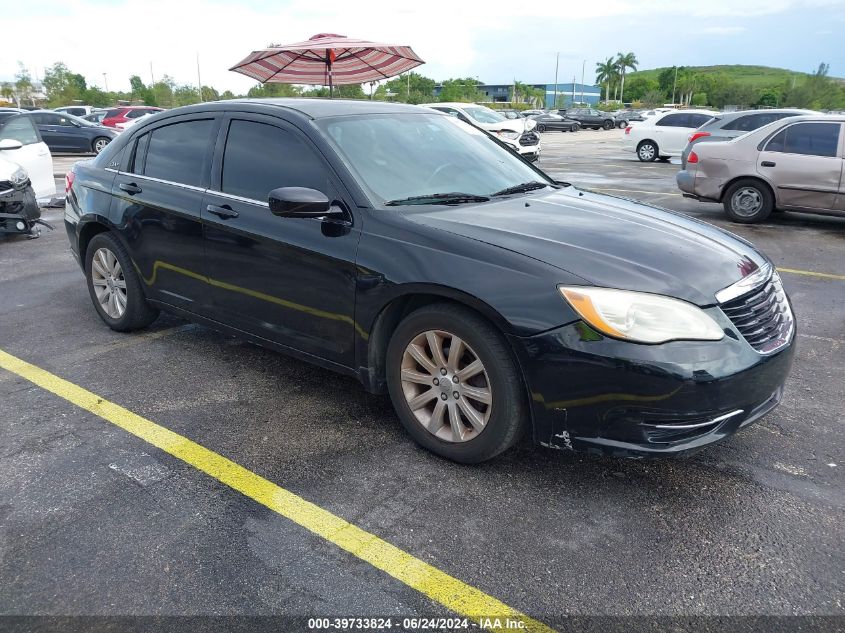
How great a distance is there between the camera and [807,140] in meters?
9.22

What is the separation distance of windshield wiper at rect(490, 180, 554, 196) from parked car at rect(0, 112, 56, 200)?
27.1 ft

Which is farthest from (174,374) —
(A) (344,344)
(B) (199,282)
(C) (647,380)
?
(C) (647,380)

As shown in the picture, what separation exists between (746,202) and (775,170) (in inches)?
22.4

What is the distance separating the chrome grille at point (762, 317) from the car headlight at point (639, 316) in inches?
7.2

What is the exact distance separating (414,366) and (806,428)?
204 cm

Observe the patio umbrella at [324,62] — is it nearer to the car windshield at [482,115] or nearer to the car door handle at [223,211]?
A: the car windshield at [482,115]

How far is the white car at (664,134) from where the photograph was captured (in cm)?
2036

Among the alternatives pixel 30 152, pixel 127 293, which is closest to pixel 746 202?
pixel 127 293

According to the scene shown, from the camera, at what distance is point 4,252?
789cm

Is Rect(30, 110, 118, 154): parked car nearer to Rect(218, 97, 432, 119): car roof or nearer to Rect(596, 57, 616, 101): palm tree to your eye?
Rect(218, 97, 432, 119): car roof

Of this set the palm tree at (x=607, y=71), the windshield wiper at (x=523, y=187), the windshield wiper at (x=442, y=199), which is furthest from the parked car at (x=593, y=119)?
the palm tree at (x=607, y=71)

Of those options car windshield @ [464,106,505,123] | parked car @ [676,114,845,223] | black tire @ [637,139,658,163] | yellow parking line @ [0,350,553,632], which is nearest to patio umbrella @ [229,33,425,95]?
parked car @ [676,114,845,223]

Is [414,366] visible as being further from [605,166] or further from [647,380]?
[605,166]

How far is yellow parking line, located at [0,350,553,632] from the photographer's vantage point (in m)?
2.34
